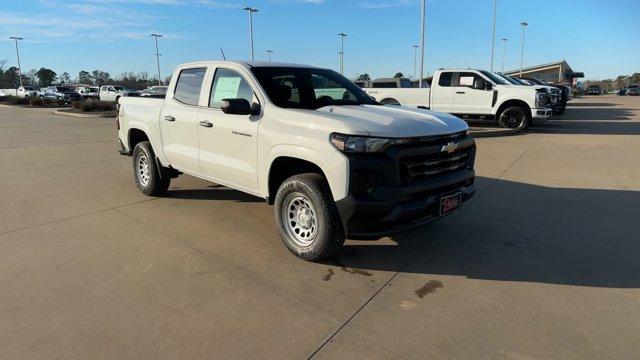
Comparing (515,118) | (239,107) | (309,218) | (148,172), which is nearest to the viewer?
(309,218)

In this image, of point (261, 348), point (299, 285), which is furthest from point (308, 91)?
point (261, 348)

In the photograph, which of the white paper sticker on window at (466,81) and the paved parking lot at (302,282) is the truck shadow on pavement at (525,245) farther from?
the white paper sticker on window at (466,81)

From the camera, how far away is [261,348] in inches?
114

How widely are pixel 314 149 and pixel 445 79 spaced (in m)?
12.7


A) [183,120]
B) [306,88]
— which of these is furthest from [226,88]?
[306,88]

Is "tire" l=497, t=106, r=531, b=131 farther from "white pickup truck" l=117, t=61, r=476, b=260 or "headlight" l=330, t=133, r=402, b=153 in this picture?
"headlight" l=330, t=133, r=402, b=153

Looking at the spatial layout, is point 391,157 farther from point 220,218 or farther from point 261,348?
point 220,218

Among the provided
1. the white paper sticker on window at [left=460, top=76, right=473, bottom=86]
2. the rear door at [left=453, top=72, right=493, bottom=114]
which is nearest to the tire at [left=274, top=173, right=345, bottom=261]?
the rear door at [left=453, top=72, right=493, bottom=114]

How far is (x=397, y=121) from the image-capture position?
4008mm

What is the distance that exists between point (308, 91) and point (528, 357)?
3.37m

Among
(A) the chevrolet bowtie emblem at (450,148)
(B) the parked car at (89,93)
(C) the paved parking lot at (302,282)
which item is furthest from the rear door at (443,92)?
(B) the parked car at (89,93)

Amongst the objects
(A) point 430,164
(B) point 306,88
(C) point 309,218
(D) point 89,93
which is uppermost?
(B) point 306,88

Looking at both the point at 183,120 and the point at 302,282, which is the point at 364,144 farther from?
the point at 183,120

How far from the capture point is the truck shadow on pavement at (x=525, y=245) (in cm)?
404
